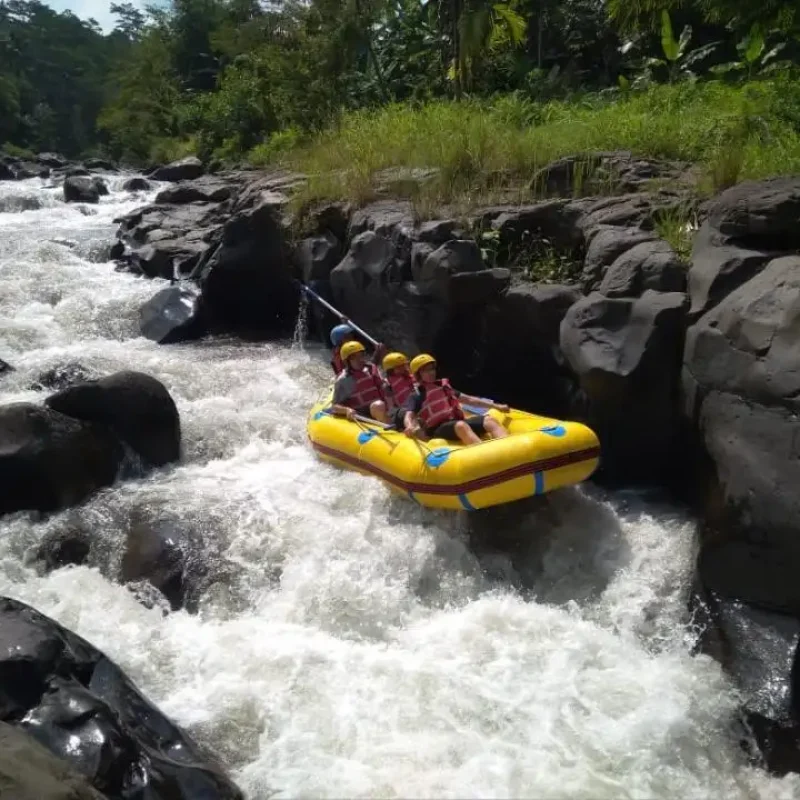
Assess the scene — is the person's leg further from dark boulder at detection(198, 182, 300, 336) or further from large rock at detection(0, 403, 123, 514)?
dark boulder at detection(198, 182, 300, 336)

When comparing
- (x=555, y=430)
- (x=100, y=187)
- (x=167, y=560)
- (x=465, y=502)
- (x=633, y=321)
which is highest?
(x=633, y=321)

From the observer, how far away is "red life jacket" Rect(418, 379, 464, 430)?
229 inches

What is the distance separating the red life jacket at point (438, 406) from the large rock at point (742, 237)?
164cm

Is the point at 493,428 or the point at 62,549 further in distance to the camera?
the point at 493,428

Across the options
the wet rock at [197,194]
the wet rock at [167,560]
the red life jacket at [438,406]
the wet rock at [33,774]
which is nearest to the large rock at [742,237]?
the red life jacket at [438,406]

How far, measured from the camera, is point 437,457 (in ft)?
17.1

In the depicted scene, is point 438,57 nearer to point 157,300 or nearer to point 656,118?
point 656,118

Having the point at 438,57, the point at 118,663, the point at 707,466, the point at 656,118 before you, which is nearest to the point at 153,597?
the point at 118,663

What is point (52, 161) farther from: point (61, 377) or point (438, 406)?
point (438, 406)

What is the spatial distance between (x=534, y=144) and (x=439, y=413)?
377 cm

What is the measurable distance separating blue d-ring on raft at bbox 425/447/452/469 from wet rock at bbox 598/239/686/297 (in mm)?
1628

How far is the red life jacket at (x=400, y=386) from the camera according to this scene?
6352mm

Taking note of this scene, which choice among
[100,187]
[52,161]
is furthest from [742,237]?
[52,161]

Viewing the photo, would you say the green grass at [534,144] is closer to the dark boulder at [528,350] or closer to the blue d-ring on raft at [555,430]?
the dark boulder at [528,350]
